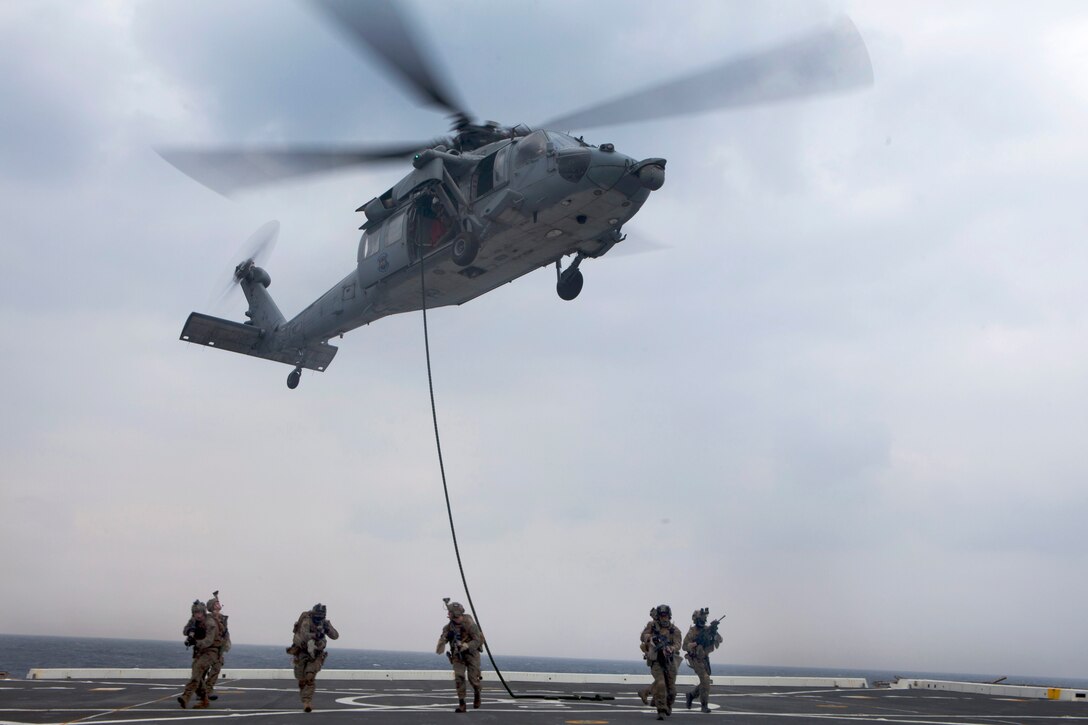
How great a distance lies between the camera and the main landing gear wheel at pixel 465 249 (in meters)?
19.1

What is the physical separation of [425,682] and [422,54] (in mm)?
15732

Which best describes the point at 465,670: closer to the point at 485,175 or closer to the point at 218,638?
the point at 218,638

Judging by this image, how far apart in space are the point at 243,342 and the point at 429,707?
15149 mm

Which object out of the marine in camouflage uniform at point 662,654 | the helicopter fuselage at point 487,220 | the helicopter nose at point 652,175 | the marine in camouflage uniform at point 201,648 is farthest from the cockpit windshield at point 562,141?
the marine in camouflage uniform at point 201,648

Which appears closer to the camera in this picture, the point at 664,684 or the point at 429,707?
the point at 664,684

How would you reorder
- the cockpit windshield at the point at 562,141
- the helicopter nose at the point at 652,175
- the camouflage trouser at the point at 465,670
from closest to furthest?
the camouflage trouser at the point at 465,670 → the helicopter nose at the point at 652,175 → the cockpit windshield at the point at 562,141

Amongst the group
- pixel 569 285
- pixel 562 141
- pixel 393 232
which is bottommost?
pixel 569 285

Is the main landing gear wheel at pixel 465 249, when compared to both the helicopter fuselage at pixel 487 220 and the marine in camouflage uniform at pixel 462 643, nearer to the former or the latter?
the helicopter fuselage at pixel 487 220

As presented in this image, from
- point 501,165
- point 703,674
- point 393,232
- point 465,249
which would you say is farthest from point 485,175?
point 703,674

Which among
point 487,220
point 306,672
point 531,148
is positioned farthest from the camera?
point 487,220

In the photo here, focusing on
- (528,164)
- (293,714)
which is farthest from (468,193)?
(293,714)

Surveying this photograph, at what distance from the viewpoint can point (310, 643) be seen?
13641 millimetres

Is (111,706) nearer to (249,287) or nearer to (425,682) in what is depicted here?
(425,682)

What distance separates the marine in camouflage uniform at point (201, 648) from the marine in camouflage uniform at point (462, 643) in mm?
3889
